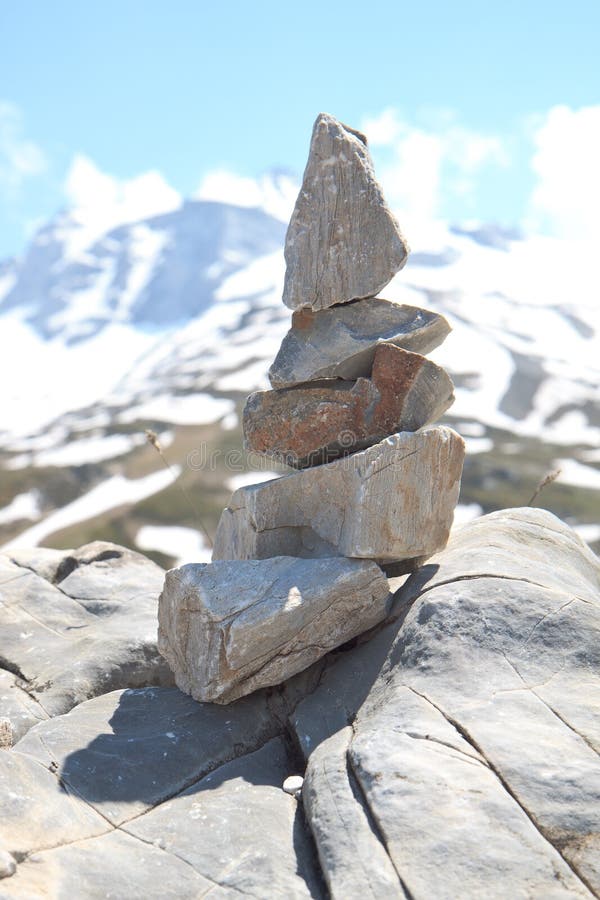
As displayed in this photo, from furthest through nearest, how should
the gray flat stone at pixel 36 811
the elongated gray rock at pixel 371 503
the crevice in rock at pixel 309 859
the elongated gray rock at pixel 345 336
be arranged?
the elongated gray rock at pixel 345 336, the elongated gray rock at pixel 371 503, the gray flat stone at pixel 36 811, the crevice in rock at pixel 309 859

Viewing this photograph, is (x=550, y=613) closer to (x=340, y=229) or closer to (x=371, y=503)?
(x=371, y=503)

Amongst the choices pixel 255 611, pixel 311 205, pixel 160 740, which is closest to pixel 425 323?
pixel 311 205

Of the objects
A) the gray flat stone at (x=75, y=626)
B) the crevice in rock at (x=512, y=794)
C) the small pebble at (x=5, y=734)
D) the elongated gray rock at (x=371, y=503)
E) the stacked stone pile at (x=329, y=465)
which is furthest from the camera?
the gray flat stone at (x=75, y=626)

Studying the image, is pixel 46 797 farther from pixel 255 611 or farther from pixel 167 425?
pixel 167 425

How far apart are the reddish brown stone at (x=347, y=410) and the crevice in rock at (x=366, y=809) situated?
6.20 m

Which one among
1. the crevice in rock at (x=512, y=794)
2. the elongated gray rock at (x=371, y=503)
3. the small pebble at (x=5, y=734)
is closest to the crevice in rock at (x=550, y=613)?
the crevice in rock at (x=512, y=794)

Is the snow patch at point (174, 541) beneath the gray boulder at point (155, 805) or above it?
beneath

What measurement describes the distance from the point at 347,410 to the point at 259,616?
4.44 meters

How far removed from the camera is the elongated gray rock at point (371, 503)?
13.9 metres

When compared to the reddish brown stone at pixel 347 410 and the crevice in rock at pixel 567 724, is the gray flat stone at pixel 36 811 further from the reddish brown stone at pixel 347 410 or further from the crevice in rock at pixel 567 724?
the reddish brown stone at pixel 347 410

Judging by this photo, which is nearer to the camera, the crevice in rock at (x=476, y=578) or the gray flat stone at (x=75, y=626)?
the crevice in rock at (x=476, y=578)

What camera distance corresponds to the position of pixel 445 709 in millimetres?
11211

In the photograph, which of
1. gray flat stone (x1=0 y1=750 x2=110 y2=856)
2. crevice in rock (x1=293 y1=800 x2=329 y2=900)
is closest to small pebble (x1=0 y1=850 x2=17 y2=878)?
gray flat stone (x1=0 y1=750 x2=110 y2=856)

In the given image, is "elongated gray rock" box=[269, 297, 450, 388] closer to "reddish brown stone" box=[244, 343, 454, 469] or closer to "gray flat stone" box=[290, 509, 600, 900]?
"reddish brown stone" box=[244, 343, 454, 469]
